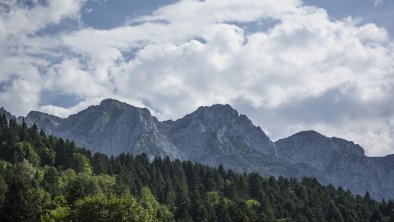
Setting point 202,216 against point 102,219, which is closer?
point 102,219

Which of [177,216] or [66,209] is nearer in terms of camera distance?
[66,209]

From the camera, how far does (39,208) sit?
420 ft

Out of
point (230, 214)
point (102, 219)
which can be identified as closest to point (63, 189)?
point (230, 214)

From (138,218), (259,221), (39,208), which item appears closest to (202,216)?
(259,221)

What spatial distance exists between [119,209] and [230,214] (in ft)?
333

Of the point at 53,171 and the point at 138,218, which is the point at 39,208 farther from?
the point at 53,171

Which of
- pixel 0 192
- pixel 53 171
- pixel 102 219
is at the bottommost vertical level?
pixel 102 219

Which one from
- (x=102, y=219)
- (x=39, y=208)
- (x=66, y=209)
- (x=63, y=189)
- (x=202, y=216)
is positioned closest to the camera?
(x=102, y=219)

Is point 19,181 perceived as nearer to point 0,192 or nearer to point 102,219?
point 0,192

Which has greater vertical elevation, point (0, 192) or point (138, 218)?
point (0, 192)

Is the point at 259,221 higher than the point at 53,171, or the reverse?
the point at 53,171

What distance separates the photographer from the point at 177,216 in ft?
629

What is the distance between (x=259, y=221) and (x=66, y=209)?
97.0m

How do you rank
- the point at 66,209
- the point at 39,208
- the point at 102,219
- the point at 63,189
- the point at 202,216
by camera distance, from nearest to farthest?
the point at 102,219, the point at 66,209, the point at 39,208, the point at 63,189, the point at 202,216
